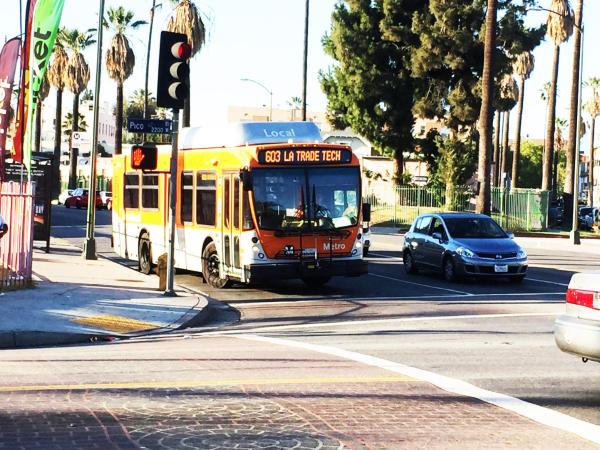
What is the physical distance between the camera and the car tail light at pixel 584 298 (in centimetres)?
875

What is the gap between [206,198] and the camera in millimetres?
22109

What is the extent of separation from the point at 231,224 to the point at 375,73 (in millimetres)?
42771

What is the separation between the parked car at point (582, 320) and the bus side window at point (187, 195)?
1459 centimetres

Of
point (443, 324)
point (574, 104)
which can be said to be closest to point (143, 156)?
point (443, 324)

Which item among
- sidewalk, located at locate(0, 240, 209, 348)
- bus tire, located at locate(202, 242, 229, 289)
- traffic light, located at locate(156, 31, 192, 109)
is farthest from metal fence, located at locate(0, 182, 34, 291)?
bus tire, located at locate(202, 242, 229, 289)

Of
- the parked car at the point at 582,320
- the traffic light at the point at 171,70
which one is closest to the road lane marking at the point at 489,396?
the parked car at the point at 582,320

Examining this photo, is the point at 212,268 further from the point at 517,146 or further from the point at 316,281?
the point at 517,146

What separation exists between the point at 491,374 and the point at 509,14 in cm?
5283

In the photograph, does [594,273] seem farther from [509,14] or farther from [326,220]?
[509,14]

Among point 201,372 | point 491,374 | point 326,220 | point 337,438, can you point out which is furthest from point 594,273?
point 326,220

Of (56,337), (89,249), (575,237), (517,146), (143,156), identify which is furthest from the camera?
(517,146)

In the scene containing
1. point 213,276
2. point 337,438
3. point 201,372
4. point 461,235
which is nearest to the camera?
point 337,438

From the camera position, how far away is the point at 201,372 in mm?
10367

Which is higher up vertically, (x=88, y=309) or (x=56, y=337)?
(x=88, y=309)
